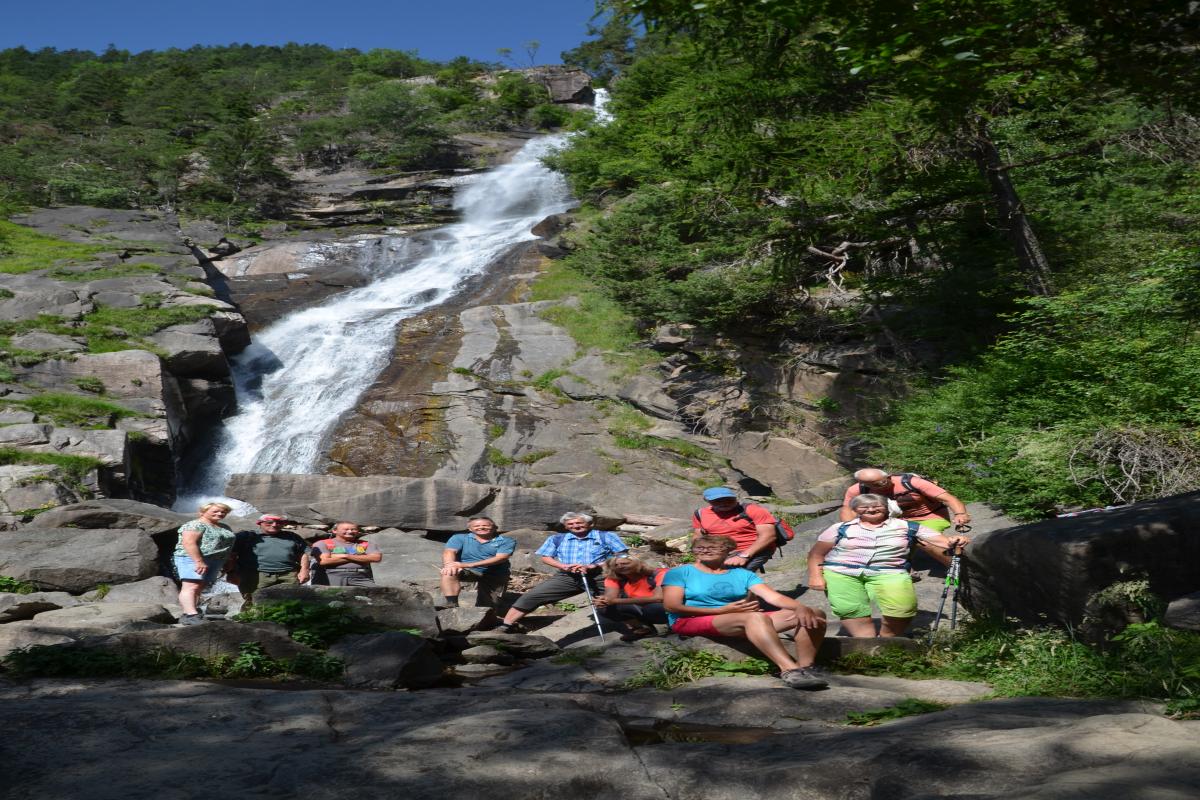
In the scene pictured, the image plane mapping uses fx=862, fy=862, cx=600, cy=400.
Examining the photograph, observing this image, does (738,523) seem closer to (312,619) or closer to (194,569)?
(312,619)

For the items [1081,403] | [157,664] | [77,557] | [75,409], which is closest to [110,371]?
[75,409]

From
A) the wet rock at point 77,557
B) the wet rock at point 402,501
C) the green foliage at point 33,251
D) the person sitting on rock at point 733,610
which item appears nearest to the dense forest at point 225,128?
the green foliage at point 33,251

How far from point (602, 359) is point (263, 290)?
14.8 metres

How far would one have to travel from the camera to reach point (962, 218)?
15.8 meters

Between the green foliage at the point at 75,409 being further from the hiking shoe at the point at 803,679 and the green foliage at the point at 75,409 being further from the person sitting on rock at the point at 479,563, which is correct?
the hiking shoe at the point at 803,679

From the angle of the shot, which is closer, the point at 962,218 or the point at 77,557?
the point at 77,557

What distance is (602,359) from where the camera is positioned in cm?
2166

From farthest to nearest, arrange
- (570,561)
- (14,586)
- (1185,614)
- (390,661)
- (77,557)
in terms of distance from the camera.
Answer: (77,557) < (14,586) < (570,561) < (390,661) < (1185,614)

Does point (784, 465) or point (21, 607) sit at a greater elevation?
point (784, 465)

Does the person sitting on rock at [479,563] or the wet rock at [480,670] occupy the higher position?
the person sitting on rock at [479,563]

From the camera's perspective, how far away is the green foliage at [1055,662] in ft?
13.8

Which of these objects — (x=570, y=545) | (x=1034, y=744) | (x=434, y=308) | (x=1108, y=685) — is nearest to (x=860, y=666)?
(x=1108, y=685)

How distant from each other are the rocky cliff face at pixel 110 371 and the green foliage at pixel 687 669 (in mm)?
11583

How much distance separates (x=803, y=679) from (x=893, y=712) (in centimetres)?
72
